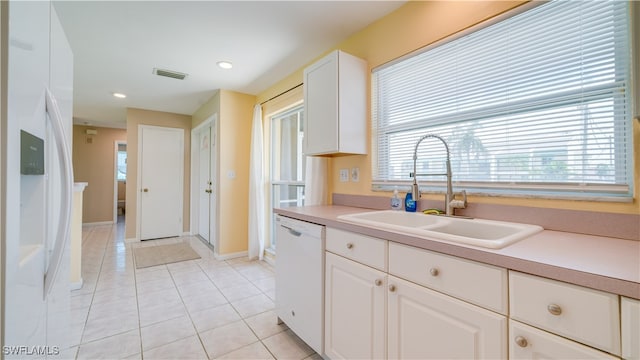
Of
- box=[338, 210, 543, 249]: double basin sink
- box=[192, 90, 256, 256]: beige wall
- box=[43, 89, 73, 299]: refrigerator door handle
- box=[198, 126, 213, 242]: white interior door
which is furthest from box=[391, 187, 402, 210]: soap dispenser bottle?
box=[198, 126, 213, 242]: white interior door

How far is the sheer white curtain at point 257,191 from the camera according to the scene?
3.53 metres

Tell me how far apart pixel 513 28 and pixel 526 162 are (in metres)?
0.71

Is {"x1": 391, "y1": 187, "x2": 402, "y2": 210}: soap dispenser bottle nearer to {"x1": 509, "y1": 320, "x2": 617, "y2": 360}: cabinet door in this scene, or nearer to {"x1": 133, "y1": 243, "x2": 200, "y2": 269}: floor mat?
{"x1": 509, "y1": 320, "x2": 617, "y2": 360}: cabinet door

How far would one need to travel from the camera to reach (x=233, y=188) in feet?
12.4

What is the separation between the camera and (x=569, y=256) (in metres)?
0.81

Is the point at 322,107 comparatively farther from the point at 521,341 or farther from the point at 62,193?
the point at 521,341

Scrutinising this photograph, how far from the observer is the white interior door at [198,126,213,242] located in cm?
468

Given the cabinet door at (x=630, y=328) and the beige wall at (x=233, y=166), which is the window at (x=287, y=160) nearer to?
the beige wall at (x=233, y=166)

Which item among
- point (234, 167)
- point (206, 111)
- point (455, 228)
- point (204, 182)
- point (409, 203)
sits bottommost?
point (455, 228)

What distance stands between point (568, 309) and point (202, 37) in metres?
2.82

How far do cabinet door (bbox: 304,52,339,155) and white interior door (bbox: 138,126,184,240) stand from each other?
3.82 metres

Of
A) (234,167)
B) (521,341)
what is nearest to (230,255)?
(234,167)

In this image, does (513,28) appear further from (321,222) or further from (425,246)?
(321,222)

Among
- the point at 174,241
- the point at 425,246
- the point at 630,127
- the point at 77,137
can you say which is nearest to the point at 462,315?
the point at 425,246
